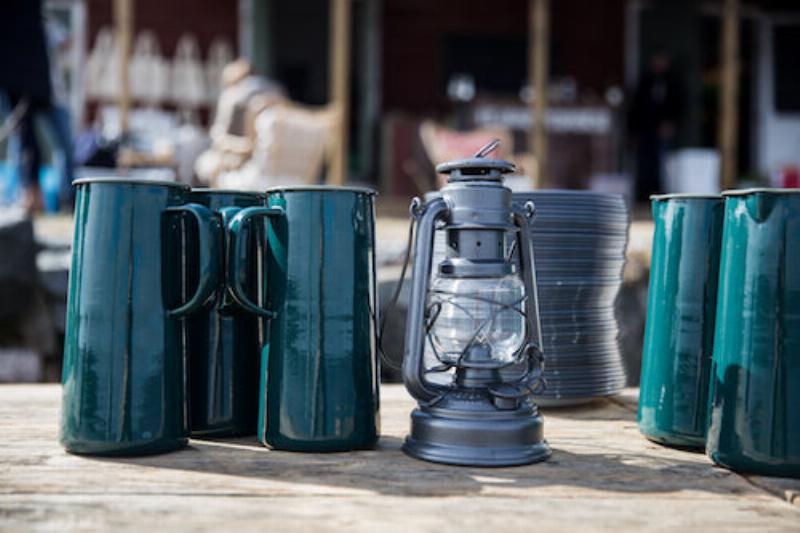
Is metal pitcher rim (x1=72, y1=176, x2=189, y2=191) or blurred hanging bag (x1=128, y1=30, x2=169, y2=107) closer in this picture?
metal pitcher rim (x1=72, y1=176, x2=189, y2=191)

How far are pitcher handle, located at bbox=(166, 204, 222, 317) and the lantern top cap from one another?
271 mm

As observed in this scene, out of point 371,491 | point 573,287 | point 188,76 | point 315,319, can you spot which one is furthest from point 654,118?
point 371,491

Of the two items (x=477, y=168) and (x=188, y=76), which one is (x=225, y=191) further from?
(x=188, y=76)

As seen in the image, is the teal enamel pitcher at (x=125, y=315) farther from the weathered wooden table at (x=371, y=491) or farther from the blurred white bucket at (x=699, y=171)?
the blurred white bucket at (x=699, y=171)

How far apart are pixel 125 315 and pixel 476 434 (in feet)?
1.37

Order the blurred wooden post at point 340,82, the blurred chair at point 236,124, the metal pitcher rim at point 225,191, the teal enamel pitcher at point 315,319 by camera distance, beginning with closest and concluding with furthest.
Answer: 1. the teal enamel pitcher at point 315,319
2. the metal pitcher rim at point 225,191
3. the blurred chair at point 236,124
4. the blurred wooden post at point 340,82

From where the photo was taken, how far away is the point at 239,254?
41.3 inches

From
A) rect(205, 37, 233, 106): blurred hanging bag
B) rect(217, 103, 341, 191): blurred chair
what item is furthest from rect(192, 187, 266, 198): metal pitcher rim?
rect(205, 37, 233, 106): blurred hanging bag

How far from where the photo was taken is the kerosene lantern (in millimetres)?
1033

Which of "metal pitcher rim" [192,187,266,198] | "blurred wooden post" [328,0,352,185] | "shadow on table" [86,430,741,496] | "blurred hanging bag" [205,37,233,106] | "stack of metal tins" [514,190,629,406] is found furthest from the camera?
"blurred hanging bag" [205,37,233,106]

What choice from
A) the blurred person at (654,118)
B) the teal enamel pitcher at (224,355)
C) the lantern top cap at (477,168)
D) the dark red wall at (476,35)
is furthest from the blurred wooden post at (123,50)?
the lantern top cap at (477,168)

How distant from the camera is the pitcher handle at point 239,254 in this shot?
3.40 ft

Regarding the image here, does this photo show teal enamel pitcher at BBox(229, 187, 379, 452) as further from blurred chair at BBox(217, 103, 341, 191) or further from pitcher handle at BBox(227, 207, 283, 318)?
blurred chair at BBox(217, 103, 341, 191)

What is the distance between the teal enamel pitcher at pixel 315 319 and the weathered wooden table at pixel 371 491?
0.04 metres
